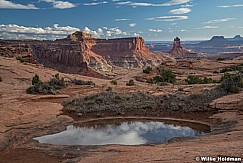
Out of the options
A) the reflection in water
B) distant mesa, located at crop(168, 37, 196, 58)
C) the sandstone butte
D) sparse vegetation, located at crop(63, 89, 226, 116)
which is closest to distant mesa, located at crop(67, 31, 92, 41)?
the sandstone butte

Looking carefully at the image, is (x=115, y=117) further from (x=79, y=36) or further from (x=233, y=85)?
(x=79, y=36)

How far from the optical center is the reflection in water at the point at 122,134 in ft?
57.9

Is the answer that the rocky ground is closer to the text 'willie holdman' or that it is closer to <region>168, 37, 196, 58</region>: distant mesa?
the text 'willie holdman'

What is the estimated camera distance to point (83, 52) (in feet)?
407

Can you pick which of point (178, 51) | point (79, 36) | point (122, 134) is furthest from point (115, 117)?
point (178, 51)

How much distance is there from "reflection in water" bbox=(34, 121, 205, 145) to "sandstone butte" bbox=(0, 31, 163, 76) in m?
50.7

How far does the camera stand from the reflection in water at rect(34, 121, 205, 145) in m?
17.6

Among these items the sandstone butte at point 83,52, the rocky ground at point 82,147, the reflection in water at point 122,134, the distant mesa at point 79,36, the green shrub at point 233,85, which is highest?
the distant mesa at point 79,36

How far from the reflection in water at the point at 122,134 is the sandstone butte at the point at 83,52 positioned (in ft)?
166

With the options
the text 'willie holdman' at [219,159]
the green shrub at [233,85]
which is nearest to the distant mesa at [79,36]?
the green shrub at [233,85]

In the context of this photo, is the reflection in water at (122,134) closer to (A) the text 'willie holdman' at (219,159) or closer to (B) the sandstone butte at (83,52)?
(A) the text 'willie holdman' at (219,159)

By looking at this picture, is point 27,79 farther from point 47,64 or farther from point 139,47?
point 139,47

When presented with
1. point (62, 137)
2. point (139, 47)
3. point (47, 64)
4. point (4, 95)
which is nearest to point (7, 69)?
point (4, 95)

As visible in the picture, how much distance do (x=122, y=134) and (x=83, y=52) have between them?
351 ft
